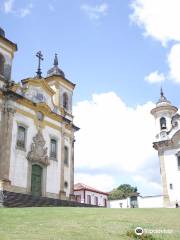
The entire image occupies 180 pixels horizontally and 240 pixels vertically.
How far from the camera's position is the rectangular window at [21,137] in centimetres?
2645

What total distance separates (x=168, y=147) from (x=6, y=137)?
17.8m

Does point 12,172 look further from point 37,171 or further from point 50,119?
point 50,119

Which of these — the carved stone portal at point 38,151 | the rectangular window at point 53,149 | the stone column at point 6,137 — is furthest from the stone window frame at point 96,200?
the stone column at point 6,137

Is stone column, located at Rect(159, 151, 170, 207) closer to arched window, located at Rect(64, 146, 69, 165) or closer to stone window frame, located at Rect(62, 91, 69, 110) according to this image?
arched window, located at Rect(64, 146, 69, 165)

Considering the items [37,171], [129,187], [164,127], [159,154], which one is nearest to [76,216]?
[37,171]

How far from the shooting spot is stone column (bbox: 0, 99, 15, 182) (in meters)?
24.4

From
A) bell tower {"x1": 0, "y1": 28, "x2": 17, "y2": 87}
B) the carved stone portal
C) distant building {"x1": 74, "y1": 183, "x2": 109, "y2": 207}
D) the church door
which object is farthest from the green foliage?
bell tower {"x1": 0, "y1": 28, "x2": 17, "y2": 87}

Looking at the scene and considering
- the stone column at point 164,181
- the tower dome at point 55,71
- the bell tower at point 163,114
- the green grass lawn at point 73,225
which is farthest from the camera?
the bell tower at point 163,114

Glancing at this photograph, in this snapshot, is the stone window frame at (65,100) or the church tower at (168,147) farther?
the church tower at (168,147)

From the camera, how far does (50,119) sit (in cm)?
3044

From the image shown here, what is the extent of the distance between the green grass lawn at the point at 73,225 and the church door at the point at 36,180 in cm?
1193

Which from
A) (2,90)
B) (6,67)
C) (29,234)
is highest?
(6,67)

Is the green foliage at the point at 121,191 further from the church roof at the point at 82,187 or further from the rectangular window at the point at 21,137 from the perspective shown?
the rectangular window at the point at 21,137

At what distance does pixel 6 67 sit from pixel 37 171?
8071 mm
